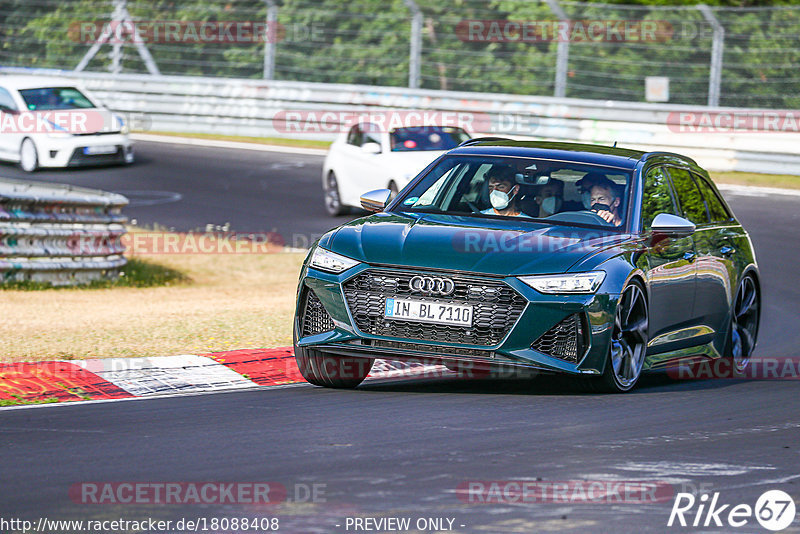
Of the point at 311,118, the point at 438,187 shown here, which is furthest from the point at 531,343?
the point at 311,118

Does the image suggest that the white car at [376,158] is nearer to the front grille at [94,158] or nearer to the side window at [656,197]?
the front grille at [94,158]

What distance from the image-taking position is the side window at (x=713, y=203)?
10.3 meters

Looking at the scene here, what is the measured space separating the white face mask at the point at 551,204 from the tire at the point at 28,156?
1677 cm

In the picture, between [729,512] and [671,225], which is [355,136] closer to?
[671,225]

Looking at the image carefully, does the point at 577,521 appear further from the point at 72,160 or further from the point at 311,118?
the point at 311,118

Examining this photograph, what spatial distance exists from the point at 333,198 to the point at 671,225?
1229 centimetres

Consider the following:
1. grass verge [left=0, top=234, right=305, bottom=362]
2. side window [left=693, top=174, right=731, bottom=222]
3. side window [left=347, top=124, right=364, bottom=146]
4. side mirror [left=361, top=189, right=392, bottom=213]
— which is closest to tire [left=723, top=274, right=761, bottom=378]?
side window [left=693, top=174, right=731, bottom=222]

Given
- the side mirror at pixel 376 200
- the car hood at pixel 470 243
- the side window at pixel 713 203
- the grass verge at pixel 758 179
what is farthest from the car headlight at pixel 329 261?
the grass verge at pixel 758 179

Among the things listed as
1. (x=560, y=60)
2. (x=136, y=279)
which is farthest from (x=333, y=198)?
(x=560, y=60)

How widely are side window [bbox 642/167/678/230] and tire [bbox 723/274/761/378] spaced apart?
106cm

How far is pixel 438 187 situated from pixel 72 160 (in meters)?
15.9

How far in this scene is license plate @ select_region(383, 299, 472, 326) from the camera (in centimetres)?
795

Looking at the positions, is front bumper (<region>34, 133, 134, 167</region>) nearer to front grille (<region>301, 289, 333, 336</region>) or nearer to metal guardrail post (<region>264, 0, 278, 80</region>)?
metal guardrail post (<region>264, 0, 278, 80</region>)

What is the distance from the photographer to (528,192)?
9086mm
